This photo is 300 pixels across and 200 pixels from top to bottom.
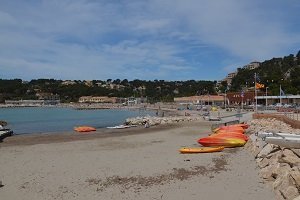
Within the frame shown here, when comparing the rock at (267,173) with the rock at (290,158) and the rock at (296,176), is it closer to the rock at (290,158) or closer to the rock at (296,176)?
the rock at (290,158)

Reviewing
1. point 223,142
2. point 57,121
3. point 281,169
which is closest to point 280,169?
point 281,169

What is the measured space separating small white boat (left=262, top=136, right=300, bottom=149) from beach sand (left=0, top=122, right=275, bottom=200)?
1.39 meters

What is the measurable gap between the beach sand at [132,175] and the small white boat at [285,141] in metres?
1.39

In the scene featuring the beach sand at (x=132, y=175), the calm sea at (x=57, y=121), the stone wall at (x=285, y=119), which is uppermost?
the stone wall at (x=285, y=119)

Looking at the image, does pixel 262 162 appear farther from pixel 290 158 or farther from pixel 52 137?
pixel 52 137

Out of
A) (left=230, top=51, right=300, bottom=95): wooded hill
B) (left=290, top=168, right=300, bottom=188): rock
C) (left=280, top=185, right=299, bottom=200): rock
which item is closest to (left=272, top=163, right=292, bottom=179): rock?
(left=290, top=168, right=300, bottom=188): rock

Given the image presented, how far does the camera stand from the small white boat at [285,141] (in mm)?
16562

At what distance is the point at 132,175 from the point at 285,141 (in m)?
6.98

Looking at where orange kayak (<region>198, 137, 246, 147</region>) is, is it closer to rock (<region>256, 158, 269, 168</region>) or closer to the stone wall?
rock (<region>256, 158, 269, 168</region>)

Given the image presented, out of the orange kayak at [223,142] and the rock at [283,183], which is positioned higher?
the rock at [283,183]

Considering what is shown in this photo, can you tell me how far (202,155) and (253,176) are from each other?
19.8ft

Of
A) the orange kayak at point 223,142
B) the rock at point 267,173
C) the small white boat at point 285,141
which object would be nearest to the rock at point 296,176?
the rock at point 267,173

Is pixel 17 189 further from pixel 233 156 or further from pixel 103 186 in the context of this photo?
pixel 233 156

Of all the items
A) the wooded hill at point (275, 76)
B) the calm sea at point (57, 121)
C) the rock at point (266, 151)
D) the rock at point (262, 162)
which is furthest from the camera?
the wooded hill at point (275, 76)
